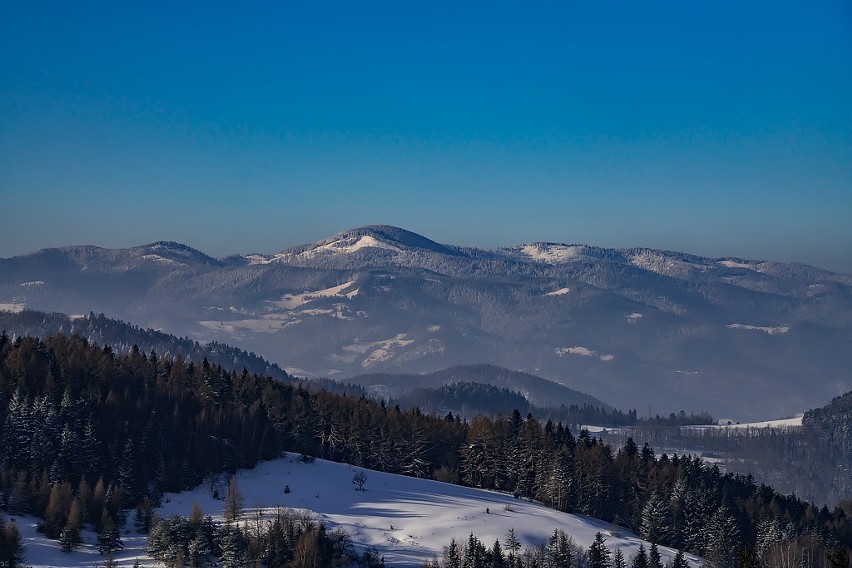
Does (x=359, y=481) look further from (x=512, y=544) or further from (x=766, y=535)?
(x=766, y=535)

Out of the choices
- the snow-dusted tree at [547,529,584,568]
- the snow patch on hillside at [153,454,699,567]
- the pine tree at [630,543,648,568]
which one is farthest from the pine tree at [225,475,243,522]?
the pine tree at [630,543,648,568]

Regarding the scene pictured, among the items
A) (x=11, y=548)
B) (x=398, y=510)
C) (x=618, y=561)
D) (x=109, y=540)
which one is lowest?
(x=11, y=548)

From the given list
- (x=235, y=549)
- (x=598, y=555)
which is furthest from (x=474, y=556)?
(x=235, y=549)

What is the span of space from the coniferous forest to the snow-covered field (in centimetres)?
277

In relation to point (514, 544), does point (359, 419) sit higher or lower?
higher

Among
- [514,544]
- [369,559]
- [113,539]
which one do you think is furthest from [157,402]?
[514,544]

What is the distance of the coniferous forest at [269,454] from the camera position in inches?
5094

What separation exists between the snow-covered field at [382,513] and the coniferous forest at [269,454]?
277 cm

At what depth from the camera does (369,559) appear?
4562 inches

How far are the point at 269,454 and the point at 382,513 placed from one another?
23979 mm

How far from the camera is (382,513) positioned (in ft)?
433

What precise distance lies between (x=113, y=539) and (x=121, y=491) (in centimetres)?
1271

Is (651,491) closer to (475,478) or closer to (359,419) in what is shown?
(475,478)

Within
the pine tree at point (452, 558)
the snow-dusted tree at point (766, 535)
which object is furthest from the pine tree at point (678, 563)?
the pine tree at point (452, 558)
